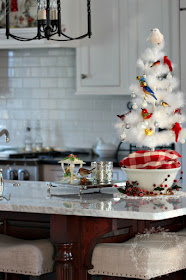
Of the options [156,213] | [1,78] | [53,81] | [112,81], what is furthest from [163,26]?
[156,213]

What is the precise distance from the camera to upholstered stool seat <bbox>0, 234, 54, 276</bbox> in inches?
127

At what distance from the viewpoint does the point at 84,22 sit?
5844 mm

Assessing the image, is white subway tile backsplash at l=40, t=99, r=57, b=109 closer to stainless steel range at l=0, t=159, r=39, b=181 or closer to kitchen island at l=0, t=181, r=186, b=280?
stainless steel range at l=0, t=159, r=39, b=181

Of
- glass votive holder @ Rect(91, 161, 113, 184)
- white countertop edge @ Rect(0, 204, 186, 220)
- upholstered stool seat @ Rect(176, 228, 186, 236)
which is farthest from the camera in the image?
glass votive holder @ Rect(91, 161, 113, 184)

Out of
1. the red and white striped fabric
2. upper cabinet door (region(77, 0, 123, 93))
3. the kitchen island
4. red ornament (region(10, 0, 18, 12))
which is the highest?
red ornament (region(10, 0, 18, 12))

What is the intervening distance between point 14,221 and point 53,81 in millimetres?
2948

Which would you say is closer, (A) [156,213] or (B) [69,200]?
(A) [156,213]

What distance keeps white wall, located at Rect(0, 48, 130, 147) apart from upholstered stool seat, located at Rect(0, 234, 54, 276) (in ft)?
9.76

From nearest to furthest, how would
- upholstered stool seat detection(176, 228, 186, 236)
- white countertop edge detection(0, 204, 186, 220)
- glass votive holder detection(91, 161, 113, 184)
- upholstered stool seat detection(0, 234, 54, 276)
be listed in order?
white countertop edge detection(0, 204, 186, 220), upholstered stool seat detection(0, 234, 54, 276), upholstered stool seat detection(176, 228, 186, 236), glass votive holder detection(91, 161, 113, 184)

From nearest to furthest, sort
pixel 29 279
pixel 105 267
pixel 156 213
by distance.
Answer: pixel 156 213, pixel 105 267, pixel 29 279

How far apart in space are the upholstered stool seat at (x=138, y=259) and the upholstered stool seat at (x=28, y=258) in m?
0.24

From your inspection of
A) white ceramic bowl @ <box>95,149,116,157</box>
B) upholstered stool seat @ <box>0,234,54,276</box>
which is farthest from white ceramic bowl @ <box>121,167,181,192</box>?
white ceramic bowl @ <box>95,149,116,157</box>

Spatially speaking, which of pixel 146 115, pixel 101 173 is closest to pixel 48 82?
pixel 101 173

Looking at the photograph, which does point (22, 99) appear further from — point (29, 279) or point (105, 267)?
point (105, 267)
